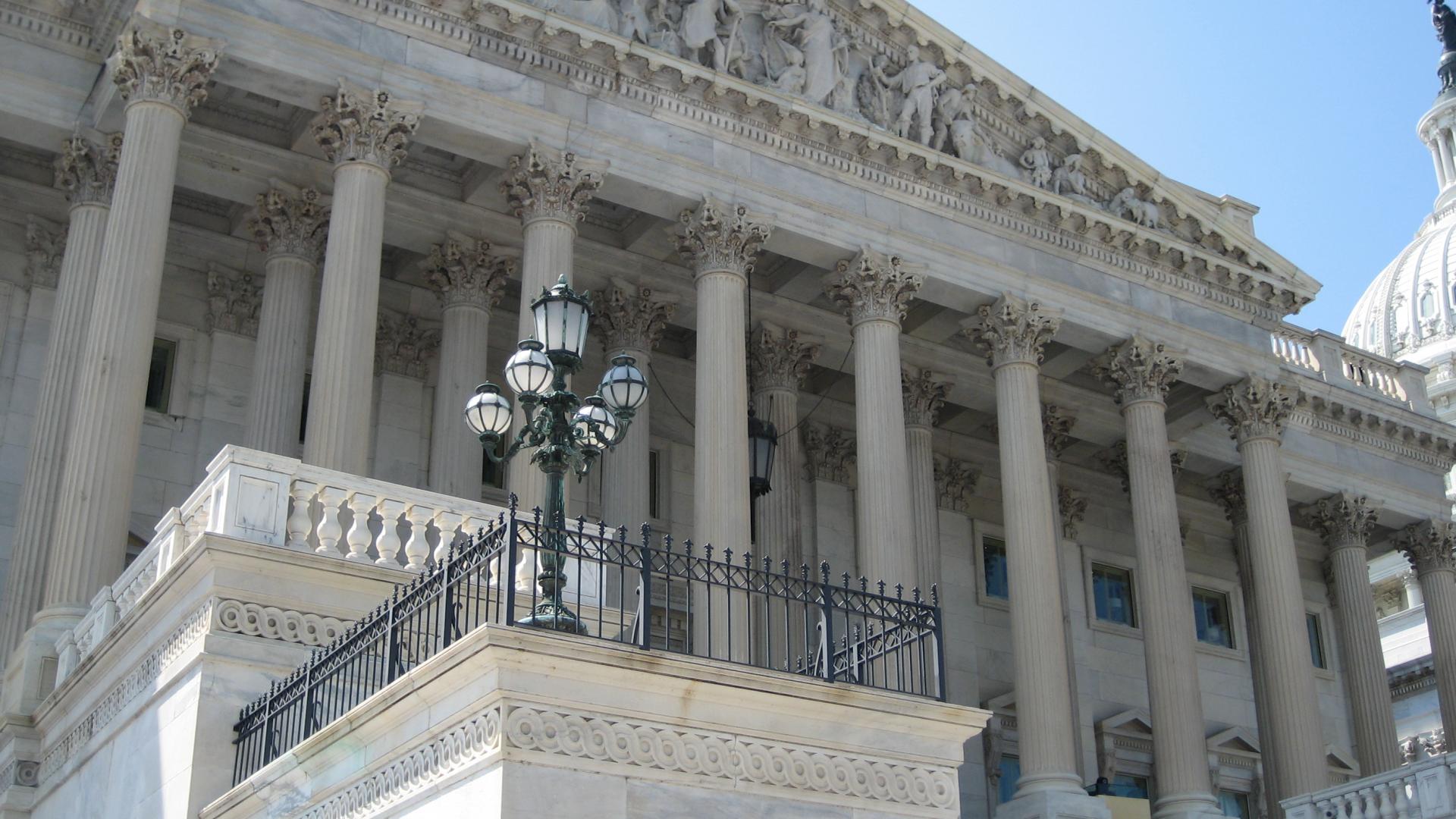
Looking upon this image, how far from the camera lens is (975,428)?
131ft

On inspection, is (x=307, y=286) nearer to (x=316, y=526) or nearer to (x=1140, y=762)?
(x=316, y=526)

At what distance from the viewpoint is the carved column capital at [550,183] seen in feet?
91.0

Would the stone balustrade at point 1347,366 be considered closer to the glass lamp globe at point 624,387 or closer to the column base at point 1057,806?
the column base at point 1057,806

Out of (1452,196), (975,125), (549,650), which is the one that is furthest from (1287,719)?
(1452,196)

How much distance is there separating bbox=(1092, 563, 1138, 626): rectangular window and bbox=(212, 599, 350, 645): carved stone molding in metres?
27.8

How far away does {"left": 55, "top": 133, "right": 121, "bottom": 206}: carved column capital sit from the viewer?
87.2ft

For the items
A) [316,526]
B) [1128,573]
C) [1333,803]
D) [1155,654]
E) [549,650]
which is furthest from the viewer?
[1128,573]

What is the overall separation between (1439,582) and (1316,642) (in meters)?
4.23

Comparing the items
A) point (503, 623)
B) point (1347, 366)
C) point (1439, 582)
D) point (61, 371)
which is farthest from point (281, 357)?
point (1439, 582)

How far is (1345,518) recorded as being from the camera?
4106 centimetres

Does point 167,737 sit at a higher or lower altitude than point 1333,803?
lower

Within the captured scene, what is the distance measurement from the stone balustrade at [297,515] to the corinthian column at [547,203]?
9.00 metres

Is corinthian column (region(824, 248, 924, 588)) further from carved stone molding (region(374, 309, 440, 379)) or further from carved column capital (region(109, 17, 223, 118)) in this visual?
carved column capital (region(109, 17, 223, 118))

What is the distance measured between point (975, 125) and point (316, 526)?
66.8 feet
